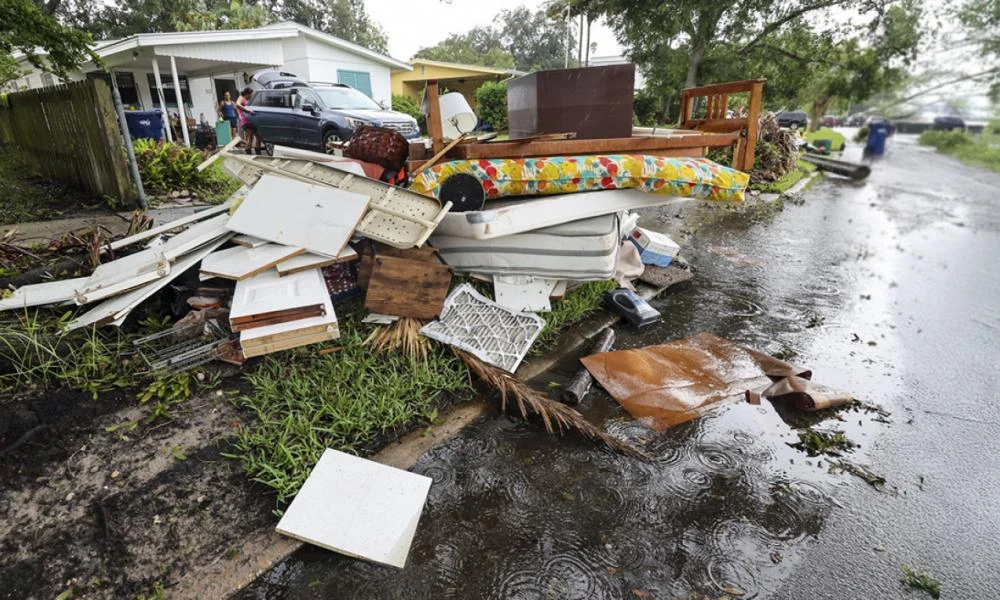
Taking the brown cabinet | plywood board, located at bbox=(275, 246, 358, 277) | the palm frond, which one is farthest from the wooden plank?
the palm frond

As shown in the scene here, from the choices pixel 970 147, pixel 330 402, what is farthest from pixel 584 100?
pixel 970 147

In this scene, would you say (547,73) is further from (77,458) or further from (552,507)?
(77,458)

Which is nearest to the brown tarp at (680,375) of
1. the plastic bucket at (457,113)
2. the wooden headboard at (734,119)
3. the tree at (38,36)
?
the wooden headboard at (734,119)

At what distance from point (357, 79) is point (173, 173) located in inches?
491

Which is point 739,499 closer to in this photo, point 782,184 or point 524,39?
point 782,184

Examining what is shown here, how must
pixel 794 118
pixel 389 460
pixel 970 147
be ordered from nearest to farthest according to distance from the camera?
1. pixel 389 460
2. pixel 970 147
3. pixel 794 118

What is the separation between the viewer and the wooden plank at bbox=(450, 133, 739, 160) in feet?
11.8

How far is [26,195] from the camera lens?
5562mm

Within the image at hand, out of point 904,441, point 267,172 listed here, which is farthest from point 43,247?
point 904,441

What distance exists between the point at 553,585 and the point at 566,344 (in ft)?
6.62

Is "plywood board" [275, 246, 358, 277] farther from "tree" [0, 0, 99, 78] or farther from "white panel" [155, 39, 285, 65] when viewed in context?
"white panel" [155, 39, 285, 65]

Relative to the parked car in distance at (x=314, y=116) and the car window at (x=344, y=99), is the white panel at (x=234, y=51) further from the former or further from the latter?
the car window at (x=344, y=99)

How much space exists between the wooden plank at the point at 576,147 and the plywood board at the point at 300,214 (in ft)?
3.20

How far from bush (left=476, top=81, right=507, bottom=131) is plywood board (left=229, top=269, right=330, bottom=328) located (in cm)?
1776
